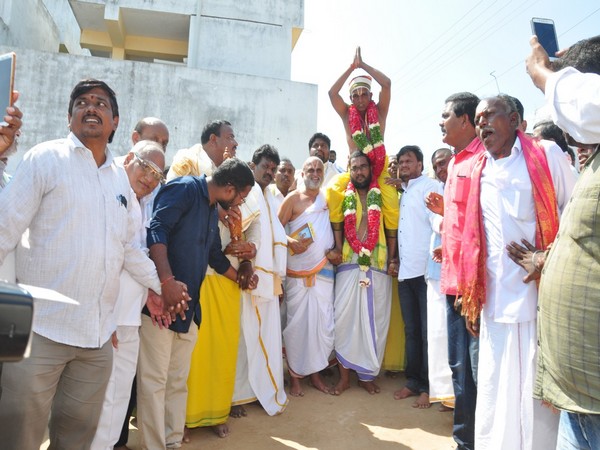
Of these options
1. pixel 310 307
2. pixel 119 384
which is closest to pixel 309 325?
pixel 310 307

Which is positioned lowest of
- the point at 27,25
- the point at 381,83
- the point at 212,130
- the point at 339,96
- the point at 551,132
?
the point at 212,130

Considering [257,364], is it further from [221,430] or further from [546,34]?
[546,34]

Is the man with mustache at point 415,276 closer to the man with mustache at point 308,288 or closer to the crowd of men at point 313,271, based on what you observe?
the crowd of men at point 313,271

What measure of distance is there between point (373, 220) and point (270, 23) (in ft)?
42.8

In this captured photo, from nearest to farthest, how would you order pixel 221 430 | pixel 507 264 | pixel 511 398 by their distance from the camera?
pixel 511 398, pixel 507 264, pixel 221 430

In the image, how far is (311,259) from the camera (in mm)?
5020

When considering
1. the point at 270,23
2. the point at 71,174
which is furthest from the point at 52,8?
the point at 71,174

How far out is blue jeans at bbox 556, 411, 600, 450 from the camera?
1.75m

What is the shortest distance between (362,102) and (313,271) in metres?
2.04

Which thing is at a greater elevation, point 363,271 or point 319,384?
point 363,271

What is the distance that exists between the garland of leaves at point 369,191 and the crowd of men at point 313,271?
2cm

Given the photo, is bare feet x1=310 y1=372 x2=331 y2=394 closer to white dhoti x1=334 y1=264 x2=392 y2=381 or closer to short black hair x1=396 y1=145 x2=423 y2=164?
white dhoti x1=334 y1=264 x2=392 y2=381

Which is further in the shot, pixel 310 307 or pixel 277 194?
pixel 277 194

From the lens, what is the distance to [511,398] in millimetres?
2746
